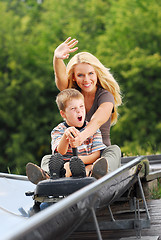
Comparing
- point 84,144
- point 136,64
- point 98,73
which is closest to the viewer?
point 84,144

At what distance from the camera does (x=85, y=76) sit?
342cm

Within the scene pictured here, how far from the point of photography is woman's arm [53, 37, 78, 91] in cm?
334

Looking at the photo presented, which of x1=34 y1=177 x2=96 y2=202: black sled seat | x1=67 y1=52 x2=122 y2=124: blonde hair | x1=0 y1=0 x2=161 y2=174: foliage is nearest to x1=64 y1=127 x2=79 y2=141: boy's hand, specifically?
x1=34 y1=177 x2=96 y2=202: black sled seat

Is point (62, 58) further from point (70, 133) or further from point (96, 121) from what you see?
point (70, 133)

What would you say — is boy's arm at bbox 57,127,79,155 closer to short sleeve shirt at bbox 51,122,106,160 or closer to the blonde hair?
short sleeve shirt at bbox 51,122,106,160

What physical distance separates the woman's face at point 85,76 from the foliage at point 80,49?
16.3m

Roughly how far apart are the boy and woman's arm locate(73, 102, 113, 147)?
0.04 metres

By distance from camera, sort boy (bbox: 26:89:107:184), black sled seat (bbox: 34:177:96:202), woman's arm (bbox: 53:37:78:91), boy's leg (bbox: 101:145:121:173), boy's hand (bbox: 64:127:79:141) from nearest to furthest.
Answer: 1. black sled seat (bbox: 34:177:96:202)
2. boy (bbox: 26:89:107:184)
3. boy's hand (bbox: 64:127:79:141)
4. boy's leg (bbox: 101:145:121:173)
5. woman's arm (bbox: 53:37:78:91)

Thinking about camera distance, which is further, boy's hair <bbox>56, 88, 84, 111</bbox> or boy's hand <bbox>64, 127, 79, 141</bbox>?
boy's hair <bbox>56, 88, 84, 111</bbox>

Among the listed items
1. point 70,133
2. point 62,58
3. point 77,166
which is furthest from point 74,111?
point 62,58

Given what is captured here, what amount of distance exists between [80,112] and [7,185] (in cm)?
106

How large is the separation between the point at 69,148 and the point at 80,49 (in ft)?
71.4

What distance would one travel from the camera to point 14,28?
2659 cm

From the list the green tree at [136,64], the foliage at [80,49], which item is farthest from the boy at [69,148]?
the green tree at [136,64]
